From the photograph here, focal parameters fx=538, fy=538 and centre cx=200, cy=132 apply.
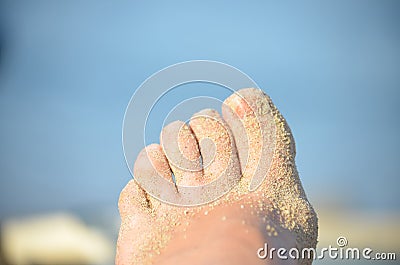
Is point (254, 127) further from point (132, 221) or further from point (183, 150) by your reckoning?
point (132, 221)

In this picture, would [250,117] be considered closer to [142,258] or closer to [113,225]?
[142,258]

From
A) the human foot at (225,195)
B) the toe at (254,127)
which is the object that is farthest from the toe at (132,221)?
the toe at (254,127)

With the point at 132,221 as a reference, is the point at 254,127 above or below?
above

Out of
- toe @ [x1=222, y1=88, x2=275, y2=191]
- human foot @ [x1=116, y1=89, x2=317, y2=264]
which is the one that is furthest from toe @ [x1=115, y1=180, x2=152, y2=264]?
toe @ [x1=222, y1=88, x2=275, y2=191]

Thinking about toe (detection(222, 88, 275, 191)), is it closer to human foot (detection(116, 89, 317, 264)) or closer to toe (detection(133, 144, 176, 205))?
human foot (detection(116, 89, 317, 264))

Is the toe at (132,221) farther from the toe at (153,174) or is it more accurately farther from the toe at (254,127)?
the toe at (254,127)

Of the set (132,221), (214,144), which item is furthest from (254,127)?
(132,221)

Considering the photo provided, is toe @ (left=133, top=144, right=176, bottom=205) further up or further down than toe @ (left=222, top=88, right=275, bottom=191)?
further down

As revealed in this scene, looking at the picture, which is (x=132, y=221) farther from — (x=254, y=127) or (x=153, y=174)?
(x=254, y=127)

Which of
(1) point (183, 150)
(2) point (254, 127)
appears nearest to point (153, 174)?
(1) point (183, 150)
